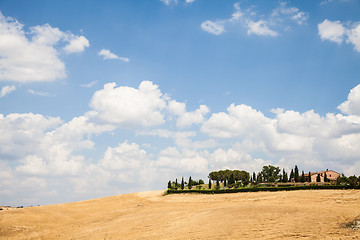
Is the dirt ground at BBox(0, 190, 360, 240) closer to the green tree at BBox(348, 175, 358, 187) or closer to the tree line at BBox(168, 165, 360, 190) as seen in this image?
the green tree at BBox(348, 175, 358, 187)

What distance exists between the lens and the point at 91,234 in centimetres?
3975

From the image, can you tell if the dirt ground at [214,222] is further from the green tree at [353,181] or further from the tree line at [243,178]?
the tree line at [243,178]

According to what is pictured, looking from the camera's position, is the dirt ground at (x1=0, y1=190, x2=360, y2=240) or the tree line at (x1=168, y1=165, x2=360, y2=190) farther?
the tree line at (x1=168, y1=165, x2=360, y2=190)

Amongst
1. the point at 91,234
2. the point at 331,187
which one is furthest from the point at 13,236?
the point at 331,187

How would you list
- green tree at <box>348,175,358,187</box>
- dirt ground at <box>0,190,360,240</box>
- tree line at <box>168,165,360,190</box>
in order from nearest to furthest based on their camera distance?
dirt ground at <box>0,190,360,240</box>, green tree at <box>348,175,358,187</box>, tree line at <box>168,165,360,190</box>

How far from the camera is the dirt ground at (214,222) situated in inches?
1080

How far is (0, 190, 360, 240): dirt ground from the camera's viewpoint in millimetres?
27422

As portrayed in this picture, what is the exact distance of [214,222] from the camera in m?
34.1

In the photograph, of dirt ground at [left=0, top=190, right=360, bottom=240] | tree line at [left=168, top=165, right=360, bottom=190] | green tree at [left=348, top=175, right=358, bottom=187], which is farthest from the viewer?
tree line at [left=168, top=165, right=360, bottom=190]

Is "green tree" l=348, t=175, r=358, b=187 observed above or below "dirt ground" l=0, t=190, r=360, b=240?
above

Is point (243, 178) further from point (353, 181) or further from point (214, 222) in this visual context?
point (214, 222)

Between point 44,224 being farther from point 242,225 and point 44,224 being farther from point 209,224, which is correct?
point 242,225

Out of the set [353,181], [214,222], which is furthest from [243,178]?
[214,222]

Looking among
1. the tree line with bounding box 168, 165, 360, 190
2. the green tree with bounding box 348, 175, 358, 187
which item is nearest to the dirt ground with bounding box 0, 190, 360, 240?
the green tree with bounding box 348, 175, 358, 187
